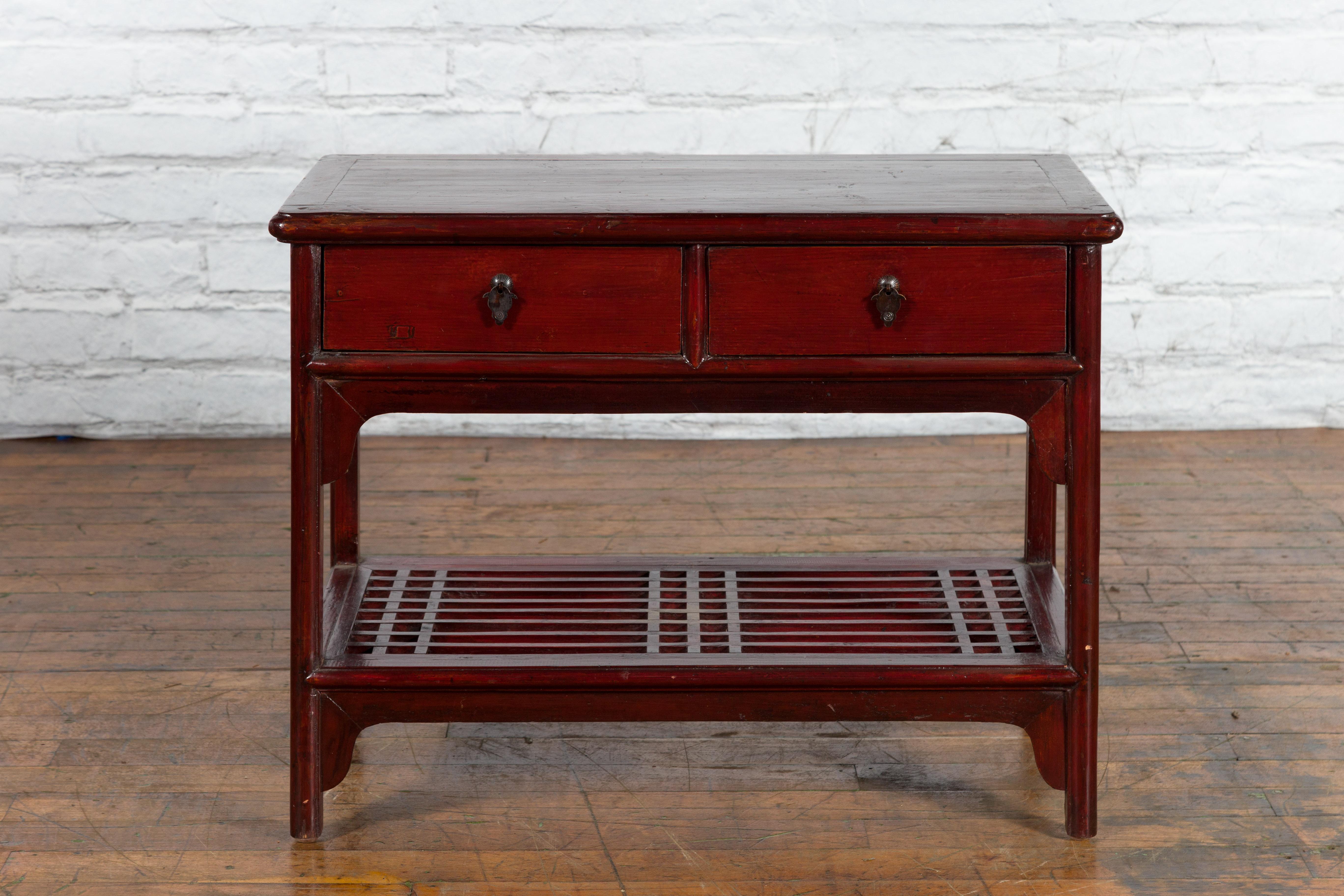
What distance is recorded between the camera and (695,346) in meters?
1.73

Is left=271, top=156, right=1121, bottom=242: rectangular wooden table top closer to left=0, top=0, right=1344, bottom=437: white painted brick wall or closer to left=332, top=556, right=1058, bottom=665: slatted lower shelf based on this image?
left=332, top=556, right=1058, bottom=665: slatted lower shelf

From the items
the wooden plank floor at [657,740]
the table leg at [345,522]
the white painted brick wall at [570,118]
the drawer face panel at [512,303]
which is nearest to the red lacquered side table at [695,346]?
the drawer face panel at [512,303]

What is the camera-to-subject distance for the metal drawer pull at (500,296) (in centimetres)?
171

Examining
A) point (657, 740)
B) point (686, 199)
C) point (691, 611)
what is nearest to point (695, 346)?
point (686, 199)

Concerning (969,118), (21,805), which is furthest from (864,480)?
(21,805)

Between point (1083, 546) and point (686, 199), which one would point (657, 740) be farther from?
point (686, 199)

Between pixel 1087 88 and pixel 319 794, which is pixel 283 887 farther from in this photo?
pixel 1087 88

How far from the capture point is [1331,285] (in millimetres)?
3502

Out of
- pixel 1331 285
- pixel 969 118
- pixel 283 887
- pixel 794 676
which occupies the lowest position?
pixel 283 887

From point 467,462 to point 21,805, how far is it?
4.94ft

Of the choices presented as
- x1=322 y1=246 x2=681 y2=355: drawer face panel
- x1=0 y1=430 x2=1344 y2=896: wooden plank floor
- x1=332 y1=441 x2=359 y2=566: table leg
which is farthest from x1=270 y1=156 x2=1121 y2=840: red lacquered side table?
x1=332 y1=441 x2=359 y2=566: table leg

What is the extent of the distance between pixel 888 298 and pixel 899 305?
19 mm

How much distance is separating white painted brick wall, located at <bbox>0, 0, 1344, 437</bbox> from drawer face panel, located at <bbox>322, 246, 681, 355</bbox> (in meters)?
1.73

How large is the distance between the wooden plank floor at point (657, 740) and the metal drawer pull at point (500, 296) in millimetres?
659
